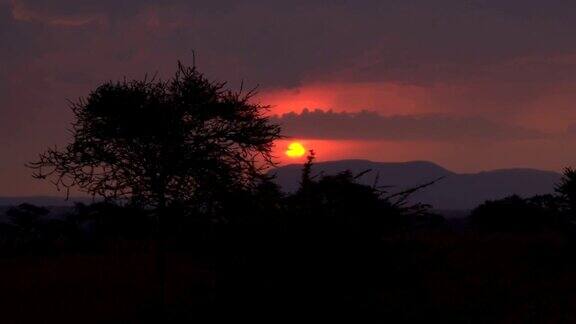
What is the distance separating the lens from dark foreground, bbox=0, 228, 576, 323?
Result: 6.72m

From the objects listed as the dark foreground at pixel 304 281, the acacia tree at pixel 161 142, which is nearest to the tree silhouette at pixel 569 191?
the dark foreground at pixel 304 281

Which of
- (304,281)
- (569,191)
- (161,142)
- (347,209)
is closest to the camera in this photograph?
(304,281)

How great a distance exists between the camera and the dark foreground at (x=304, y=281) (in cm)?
672

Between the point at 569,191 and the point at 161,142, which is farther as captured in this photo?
the point at 569,191

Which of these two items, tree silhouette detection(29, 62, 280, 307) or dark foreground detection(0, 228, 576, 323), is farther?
tree silhouette detection(29, 62, 280, 307)

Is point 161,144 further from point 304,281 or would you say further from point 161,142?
point 304,281

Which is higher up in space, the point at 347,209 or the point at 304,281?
the point at 347,209

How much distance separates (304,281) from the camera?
21.9 feet

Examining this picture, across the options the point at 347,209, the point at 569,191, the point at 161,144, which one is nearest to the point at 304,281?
the point at 347,209

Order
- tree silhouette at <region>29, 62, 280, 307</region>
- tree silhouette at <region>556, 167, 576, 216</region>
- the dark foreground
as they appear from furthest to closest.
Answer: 1. tree silhouette at <region>556, 167, 576, 216</region>
2. tree silhouette at <region>29, 62, 280, 307</region>
3. the dark foreground

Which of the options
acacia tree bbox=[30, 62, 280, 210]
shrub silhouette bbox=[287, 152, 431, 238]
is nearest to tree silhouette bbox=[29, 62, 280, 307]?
acacia tree bbox=[30, 62, 280, 210]

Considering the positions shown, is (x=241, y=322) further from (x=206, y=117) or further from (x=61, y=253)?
(x=61, y=253)

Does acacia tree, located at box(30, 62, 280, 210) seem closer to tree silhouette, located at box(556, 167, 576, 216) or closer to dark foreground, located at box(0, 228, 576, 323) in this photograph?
dark foreground, located at box(0, 228, 576, 323)

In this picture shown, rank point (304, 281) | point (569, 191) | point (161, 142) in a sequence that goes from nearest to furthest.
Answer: point (304, 281)
point (161, 142)
point (569, 191)
